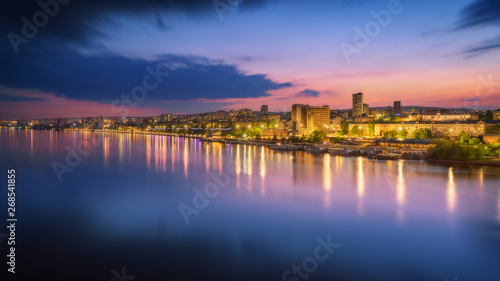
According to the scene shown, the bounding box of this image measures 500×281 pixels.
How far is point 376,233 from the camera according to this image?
471cm

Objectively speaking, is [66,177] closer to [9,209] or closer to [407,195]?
[9,209]

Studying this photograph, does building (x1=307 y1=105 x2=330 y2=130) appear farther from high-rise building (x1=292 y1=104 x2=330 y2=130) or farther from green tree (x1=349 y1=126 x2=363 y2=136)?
green tree (x1=349 y1=126 x2=363 y2=136)

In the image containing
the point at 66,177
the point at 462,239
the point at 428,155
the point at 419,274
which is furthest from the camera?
the point at 428,155

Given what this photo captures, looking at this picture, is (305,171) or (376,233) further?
(305,171)

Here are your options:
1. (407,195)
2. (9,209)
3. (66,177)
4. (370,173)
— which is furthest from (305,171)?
(9,209)

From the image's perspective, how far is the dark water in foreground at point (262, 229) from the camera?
3.48 metres

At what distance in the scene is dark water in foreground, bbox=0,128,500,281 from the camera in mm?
3482

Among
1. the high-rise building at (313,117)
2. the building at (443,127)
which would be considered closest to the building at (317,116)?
the high-rise building at (313,117)

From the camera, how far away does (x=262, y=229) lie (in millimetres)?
4832

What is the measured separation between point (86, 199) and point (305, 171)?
21.5 feet

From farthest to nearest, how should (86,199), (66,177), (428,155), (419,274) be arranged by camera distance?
(428,155)
(66,177)
(86,199)
(419,274)

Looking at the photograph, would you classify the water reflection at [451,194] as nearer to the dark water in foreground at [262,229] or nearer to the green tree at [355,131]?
the dark water in foreground at [262,229]

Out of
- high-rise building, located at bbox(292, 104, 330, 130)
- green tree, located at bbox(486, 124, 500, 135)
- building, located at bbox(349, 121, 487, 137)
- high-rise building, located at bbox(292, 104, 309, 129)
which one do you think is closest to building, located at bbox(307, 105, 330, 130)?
high-rise building, located at bbox(292, 104, 330, 130)

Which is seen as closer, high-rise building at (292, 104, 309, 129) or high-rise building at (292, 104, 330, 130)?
high-rise building at (292, 104, 330, 130)
